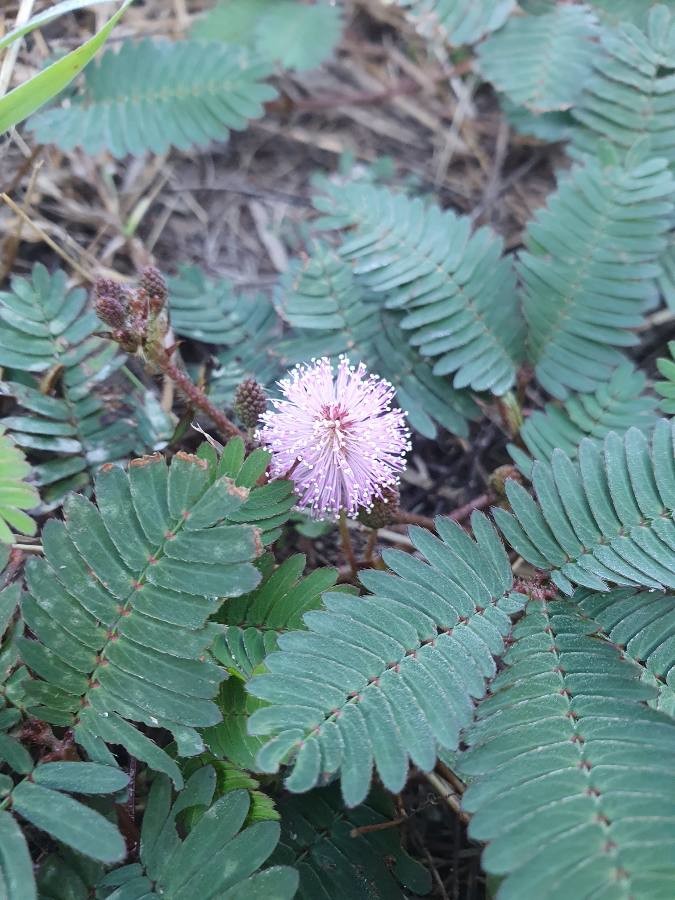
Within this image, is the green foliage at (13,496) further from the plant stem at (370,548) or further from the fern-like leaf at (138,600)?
the plant stem at (370,548)

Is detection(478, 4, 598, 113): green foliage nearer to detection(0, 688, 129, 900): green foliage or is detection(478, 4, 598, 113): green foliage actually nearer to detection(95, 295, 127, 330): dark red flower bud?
detection(95, 295, 127, 330): dark red flower bud

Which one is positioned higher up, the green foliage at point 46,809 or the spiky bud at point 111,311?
the spiky bud at point 111,311

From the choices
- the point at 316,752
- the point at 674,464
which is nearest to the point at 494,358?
the point at 674,464

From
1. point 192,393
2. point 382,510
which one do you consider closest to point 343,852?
point 382,510

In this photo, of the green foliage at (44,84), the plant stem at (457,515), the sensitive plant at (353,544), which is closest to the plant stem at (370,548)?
the sensitive plant at (353,544)

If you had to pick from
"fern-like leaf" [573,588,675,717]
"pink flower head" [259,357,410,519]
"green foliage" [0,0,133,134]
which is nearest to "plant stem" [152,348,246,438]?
"pink flower head" [259,357,410,519]

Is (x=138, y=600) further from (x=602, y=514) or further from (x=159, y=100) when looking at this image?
(x=159, y=100)

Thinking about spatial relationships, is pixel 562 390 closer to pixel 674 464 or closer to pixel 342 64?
pixel 674 464
